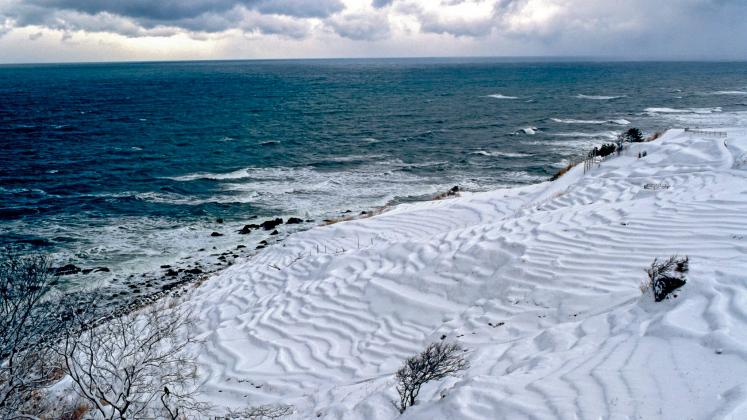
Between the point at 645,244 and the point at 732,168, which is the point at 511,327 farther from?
the point at 732,168

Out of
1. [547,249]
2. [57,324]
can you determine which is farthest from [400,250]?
[57,324]

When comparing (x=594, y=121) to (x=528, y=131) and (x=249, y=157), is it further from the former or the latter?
(x=249, y=157)

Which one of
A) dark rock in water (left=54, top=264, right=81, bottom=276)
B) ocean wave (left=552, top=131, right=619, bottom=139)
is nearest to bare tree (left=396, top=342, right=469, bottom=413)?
dark rock in water (left=54, top=264, right=81, bottom=276)

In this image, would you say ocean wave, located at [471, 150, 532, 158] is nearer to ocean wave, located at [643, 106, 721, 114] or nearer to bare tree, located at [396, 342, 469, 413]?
ocean wave, located at [643, 106, 721, 114]

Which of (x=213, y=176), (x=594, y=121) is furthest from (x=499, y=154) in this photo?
(x=213, y=176)

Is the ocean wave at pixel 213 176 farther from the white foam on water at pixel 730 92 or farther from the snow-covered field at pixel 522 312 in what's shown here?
the white foam on water at pixel 730 92

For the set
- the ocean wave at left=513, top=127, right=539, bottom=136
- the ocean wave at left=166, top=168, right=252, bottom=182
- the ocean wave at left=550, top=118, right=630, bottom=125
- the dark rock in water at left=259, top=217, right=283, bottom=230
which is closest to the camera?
the dark rock in water at left=259, top=217, right=283, bottom=230

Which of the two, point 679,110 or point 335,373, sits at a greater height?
point 679,110

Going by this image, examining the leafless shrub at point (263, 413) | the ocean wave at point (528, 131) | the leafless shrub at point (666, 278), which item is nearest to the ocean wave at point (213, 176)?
the ocean wave at point (528, 131)
